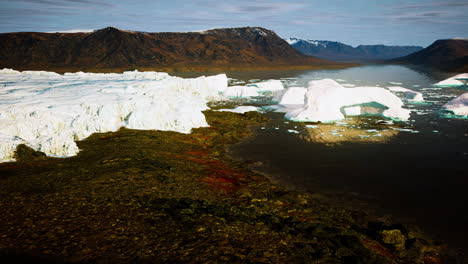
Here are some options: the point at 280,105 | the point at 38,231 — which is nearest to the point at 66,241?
the point at 38,231

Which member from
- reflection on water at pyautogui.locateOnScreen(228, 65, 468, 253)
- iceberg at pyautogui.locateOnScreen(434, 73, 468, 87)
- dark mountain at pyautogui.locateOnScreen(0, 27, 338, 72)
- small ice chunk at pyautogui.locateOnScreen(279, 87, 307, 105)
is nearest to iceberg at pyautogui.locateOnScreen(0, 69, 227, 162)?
reflection on water at pyautogui.locateOnScreen(228, 65, 468, 253)

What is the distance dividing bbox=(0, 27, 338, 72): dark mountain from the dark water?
105704 mm

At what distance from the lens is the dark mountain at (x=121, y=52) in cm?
12419

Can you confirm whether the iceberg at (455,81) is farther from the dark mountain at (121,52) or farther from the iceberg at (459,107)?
the dark mountain at (121,52)

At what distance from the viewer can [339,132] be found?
22297 millimetres

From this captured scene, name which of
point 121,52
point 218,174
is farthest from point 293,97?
point 121,52

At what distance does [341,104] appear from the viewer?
2717cm

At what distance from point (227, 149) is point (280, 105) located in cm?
1702

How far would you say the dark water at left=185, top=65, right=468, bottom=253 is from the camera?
10.9 metres

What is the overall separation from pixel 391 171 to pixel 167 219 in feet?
39.0

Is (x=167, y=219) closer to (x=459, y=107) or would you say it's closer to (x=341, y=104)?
(x=341, y=104)

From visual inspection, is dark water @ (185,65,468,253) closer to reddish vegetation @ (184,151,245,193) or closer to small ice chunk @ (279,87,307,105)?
reddish vegetation @ (184,151,245,193)

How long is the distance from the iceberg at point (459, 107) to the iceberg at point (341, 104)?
5.03 meters

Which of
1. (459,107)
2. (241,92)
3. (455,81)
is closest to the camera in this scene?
(459,107)
